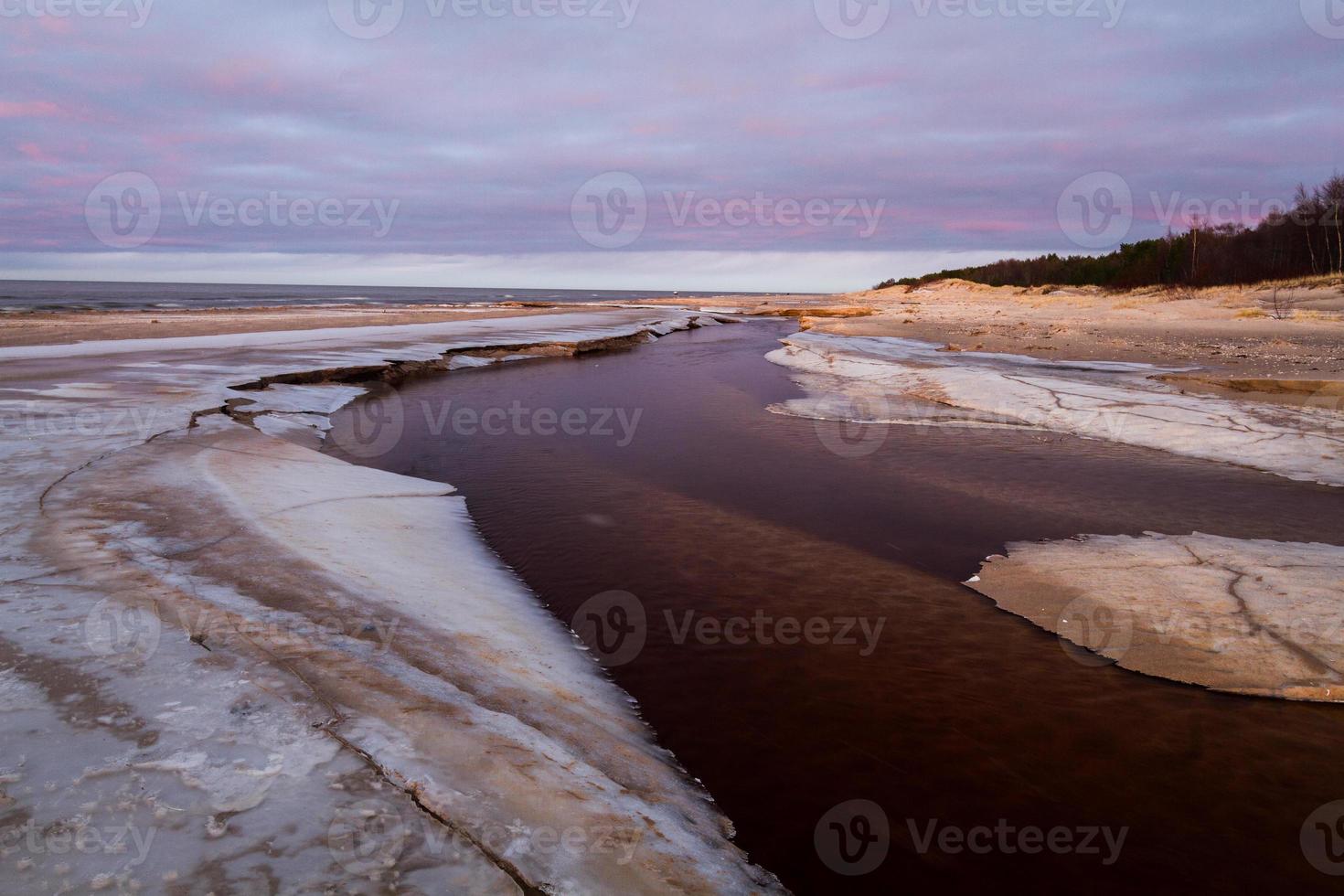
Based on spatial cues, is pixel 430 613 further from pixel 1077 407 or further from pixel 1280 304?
pixel 1280 304

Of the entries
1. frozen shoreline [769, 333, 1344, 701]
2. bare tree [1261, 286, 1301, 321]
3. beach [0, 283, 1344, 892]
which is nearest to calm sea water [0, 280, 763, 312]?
beach [0, 283, 1344, 892]

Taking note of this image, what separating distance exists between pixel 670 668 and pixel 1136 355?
1848 cm

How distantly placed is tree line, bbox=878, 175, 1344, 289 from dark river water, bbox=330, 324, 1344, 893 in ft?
107

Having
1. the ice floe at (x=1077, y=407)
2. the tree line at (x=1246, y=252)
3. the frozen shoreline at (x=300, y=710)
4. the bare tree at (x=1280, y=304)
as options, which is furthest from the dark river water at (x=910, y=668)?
the tree line at (x=1246, y=252)

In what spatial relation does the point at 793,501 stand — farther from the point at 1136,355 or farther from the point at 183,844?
the point at 1136,355

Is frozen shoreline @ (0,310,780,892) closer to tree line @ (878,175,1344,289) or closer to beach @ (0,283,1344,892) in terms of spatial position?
beach @ (0,283,1344,892)

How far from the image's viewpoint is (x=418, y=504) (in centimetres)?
643

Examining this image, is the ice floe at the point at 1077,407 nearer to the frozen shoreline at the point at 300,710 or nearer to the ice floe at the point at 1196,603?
the ice floe at the point at 1196,603

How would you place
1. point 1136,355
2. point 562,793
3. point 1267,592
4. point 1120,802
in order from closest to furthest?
point 562,793
point 1120,802
point 1267,592
point 1136,355

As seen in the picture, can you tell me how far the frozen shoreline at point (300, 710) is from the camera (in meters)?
2.00

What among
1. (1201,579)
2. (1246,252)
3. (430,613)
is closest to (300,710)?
(430,613)

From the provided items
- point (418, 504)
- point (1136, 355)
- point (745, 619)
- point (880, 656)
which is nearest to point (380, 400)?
point (418, 504)

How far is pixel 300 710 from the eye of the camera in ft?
8.52

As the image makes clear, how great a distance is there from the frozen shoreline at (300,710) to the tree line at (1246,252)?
126ft
